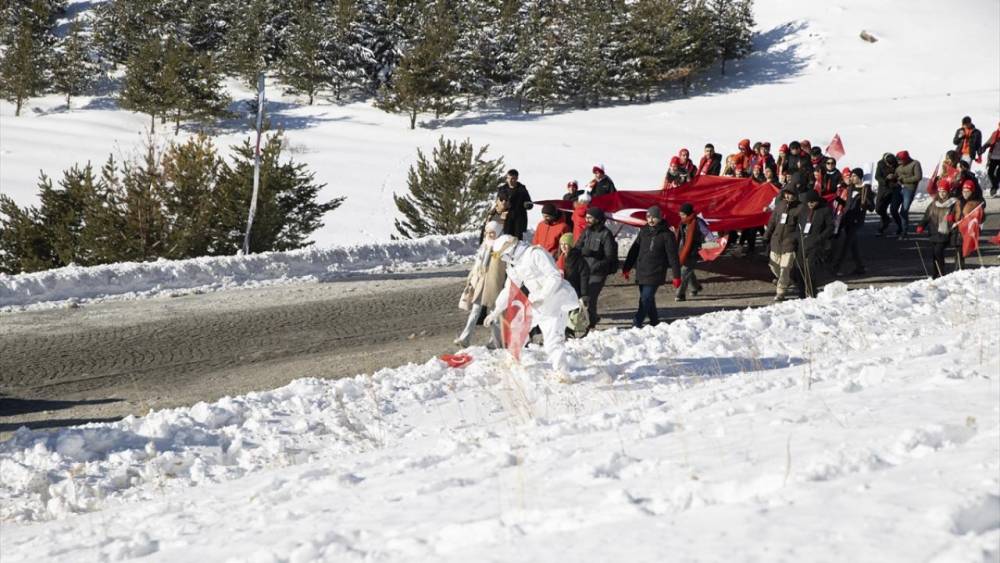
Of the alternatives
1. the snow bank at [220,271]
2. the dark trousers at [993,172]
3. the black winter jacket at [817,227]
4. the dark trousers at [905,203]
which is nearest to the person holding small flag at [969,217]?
the black winter jacket at [817,227]

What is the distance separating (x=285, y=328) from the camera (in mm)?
13672

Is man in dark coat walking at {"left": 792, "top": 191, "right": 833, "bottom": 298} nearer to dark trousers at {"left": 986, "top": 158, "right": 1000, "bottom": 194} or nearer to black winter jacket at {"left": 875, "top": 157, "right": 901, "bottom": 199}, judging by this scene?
black winter jacket at {"left": 875, "top": 157, "right": 901, "bottom": 199}

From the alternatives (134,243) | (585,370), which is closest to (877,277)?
(585,370)

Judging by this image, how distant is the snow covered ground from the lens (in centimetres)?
429

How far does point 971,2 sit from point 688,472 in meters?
90.8

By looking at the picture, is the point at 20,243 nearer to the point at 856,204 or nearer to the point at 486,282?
the point at 486,282

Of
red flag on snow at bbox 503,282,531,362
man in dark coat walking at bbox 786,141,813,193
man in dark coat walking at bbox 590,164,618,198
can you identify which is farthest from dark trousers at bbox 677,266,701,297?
red flag on snow at bbox 503,282,531,362

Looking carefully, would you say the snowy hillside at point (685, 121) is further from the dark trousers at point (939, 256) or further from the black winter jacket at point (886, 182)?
the dark trousers at point (939, 256)

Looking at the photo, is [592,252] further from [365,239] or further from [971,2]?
[971,2]

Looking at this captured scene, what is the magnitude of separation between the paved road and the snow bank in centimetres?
85

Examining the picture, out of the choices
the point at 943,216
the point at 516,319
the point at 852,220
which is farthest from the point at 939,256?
the point at 516,319

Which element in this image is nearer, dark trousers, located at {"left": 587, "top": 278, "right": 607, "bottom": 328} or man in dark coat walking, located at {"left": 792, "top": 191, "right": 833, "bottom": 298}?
dark trousers, located at {"left": 587, "top": 278, "right": 607, "bottom": 328}

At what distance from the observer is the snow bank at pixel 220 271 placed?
51.0 ft

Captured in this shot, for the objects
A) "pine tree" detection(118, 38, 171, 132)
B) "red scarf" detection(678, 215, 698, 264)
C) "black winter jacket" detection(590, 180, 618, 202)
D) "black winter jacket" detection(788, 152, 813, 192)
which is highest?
"pine tree" detection(118, 38, 171, 132)
